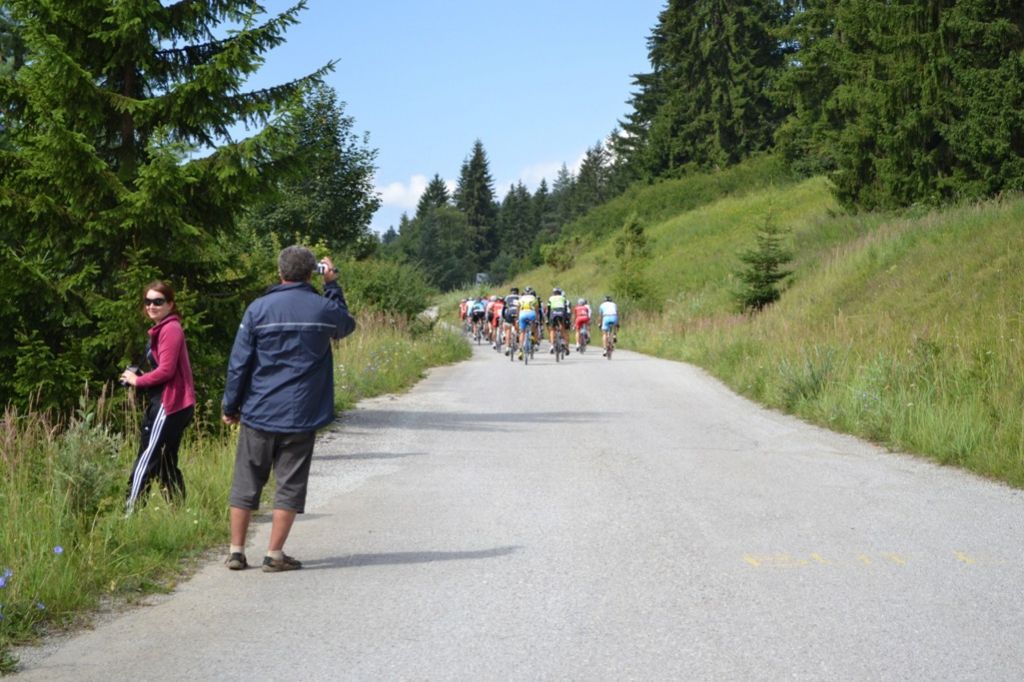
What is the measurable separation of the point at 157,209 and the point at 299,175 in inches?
66.2

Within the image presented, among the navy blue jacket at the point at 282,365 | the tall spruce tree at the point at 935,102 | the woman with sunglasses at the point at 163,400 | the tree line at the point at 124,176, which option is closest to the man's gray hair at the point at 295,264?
the navy blue jacket at the point at 282,365

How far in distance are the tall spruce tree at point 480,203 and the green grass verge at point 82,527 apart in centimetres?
16018

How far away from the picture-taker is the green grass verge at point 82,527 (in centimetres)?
581

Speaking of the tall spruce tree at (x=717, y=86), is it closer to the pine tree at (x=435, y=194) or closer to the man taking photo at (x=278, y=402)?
the man taking photo at (x=278, y=402)

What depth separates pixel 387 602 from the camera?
20.2 ft

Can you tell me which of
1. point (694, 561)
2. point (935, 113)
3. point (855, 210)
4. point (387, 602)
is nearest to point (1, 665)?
point (387, 602)

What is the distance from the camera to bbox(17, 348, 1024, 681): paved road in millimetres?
5066

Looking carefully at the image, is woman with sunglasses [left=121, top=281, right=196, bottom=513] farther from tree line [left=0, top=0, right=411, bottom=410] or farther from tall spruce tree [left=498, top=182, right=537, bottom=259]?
A: tall spruce tree [left=498, top=182, right=537, bottom=259]

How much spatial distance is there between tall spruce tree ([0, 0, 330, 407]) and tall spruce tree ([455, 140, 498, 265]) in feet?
511

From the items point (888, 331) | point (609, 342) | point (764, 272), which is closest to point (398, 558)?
point (888, 331)

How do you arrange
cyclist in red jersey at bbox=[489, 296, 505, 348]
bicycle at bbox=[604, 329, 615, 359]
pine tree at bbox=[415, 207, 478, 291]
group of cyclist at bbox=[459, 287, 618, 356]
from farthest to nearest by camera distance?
pine tree at bbox=[415, 207, 478, 291] → cyclist in red jersey at bbox=[489, 296, 505, 348] → bicycle at bbox=[604, 329, 615, 359] → group of cyclist at bbox=[459, 287, 618, 356]

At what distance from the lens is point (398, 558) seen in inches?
288

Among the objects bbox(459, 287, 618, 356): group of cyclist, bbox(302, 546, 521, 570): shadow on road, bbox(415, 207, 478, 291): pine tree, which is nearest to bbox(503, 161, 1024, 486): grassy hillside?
bbox(459, 287, 618, 356): group of cyclist

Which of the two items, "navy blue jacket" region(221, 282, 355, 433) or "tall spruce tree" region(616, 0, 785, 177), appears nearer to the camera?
"navy blue jacket" region(221, 282, 355, 433)
